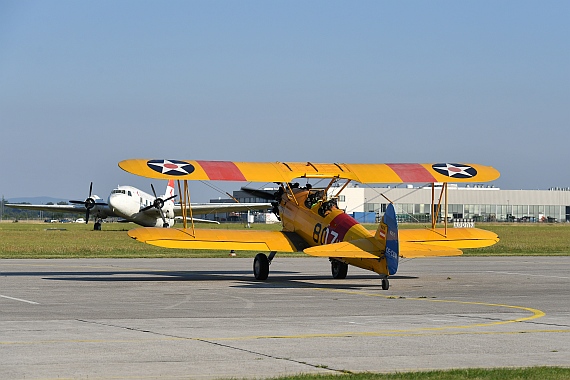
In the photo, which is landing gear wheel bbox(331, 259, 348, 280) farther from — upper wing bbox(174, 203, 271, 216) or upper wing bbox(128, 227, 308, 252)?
upper wing bbox(174, 203, 271, 216)

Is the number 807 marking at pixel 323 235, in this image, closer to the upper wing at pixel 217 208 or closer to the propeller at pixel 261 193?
the propeller at pixel 261 193

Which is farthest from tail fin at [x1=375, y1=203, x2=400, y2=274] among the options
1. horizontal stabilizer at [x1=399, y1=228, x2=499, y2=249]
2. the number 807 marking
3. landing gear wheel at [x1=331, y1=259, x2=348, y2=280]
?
landing gear wheel at [x1=331, y1=259, x2=348, y2=280]

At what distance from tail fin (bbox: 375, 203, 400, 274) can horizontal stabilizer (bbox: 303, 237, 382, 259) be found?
300 millimetres

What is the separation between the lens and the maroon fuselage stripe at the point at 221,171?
24972mm

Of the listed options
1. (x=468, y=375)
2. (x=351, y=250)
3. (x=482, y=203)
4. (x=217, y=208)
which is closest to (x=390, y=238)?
(x=351, y=250)

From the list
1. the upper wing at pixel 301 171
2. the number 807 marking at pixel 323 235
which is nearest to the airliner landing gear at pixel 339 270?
the number 807 marking at pixel 323 235

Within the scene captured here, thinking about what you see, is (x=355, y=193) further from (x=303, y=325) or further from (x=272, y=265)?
(x=303, y=325)

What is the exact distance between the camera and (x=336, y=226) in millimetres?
24031

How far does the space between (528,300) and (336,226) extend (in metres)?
5.68

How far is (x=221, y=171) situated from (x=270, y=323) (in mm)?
10202

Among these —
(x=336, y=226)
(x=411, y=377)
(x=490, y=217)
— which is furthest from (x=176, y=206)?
(x=490, y=217)

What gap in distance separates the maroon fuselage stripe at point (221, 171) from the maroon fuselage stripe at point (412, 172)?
497cm

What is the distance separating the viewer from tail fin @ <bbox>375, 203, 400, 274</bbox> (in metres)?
21.3

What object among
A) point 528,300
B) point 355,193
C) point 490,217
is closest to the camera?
point 528,300
